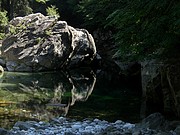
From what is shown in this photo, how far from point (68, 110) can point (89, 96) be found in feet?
11.3

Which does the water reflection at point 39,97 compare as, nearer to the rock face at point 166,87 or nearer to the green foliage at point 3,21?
the rock face at point 166,87

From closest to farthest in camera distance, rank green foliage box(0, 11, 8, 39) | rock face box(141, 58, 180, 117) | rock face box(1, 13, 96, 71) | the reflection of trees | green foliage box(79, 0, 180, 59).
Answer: green foliage box(79, 0, 180, 59) < rock face box(141, 58, 180, 117) < the reflection of trees < rock face box(1, 13, 96, 71) < green foliage box(0, 11, 8, 39)

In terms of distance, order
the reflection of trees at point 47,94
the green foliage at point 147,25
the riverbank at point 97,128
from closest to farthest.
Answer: the green foliage at point 147,25
the riverbank at point 97,128
the reflection of trees at point 47,94

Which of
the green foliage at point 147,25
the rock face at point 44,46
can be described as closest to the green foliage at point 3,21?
the rock face at point 44,46

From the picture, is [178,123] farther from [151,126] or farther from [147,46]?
[147,46]

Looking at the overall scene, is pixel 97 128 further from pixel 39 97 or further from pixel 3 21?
pixel 3 21

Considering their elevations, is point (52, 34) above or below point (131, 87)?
above

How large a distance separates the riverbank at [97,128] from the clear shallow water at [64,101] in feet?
3.23

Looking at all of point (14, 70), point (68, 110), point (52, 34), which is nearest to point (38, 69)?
point (14, 70)

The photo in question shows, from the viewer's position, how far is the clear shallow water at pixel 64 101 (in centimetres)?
1147

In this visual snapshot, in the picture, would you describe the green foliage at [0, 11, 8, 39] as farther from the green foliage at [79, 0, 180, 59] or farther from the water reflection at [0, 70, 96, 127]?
the green foliage at [79, 0, 180, 59]

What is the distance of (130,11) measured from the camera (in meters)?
7.73

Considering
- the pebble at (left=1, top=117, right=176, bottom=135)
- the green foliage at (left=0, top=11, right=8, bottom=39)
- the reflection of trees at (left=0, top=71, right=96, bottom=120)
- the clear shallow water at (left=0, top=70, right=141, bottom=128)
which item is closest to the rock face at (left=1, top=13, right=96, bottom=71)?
the green foliage at (left=0, top=11, right=8, bottom=39)

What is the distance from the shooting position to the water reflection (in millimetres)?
11516
